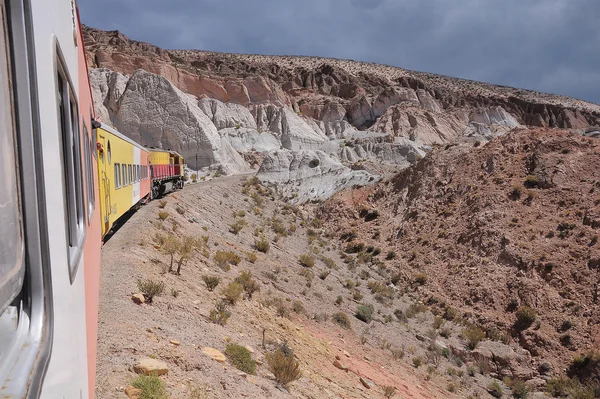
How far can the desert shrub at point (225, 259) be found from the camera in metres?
13.2

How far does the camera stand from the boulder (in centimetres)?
543

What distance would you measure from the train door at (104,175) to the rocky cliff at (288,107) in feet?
109

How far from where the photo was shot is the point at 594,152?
2586cm

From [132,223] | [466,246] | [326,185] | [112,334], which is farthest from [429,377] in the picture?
[326,185]

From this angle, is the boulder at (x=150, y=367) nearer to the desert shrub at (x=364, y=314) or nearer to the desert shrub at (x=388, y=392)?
the desert shrub at (x=388, y=392)

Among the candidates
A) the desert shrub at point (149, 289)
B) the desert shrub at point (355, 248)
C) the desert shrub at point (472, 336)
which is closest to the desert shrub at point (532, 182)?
the desert shrub at point (355, 248)

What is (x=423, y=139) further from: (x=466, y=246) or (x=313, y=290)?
(x=313, y=290)

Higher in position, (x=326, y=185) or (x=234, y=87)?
(x=234, y=87)

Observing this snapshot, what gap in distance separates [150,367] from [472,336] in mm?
14237

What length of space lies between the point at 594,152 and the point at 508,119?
85914mm

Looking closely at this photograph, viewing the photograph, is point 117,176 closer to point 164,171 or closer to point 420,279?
point 164,171

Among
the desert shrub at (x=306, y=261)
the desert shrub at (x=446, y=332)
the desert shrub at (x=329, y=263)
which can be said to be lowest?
the desert shrub at (x=446, y=332)

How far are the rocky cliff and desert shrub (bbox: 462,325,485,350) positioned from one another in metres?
26.0

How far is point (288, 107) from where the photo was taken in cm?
8356
